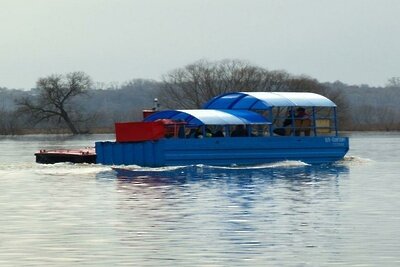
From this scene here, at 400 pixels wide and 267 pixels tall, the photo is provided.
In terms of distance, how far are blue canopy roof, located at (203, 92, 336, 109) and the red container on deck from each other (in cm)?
558

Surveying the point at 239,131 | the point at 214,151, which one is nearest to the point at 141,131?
the point at 214,151

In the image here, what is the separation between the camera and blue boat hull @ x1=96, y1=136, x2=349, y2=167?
40.9 m

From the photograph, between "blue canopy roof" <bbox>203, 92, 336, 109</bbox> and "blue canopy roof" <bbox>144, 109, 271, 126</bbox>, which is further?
"blue canopy roof" <bbox>203, 92, 336, 109</bbox>

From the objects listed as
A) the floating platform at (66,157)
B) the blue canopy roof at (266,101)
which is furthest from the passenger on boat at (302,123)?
the floating platform at (66,157)

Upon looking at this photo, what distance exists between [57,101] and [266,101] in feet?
321

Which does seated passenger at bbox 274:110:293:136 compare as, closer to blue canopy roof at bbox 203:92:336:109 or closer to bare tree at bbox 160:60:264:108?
blue canopy roof at bbox 203:92:336:109

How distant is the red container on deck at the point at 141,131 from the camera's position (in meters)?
41.6

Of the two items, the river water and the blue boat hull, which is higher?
the blue boat hull

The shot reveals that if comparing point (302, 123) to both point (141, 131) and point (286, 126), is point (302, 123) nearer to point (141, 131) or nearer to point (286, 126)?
point (286, 126)

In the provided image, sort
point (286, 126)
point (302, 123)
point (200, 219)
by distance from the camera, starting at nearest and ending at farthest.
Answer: point (200, 219), point (286, 126), point (302, 123)

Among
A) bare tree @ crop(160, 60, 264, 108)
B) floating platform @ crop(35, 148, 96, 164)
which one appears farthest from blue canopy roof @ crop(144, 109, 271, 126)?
bare tree @ crop(160, 60, 264, 108)

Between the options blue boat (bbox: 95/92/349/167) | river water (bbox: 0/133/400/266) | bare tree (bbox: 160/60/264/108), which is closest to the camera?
river water (bbox: 0/133/400/266)

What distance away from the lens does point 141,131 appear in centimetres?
4178

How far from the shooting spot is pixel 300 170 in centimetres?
4000
